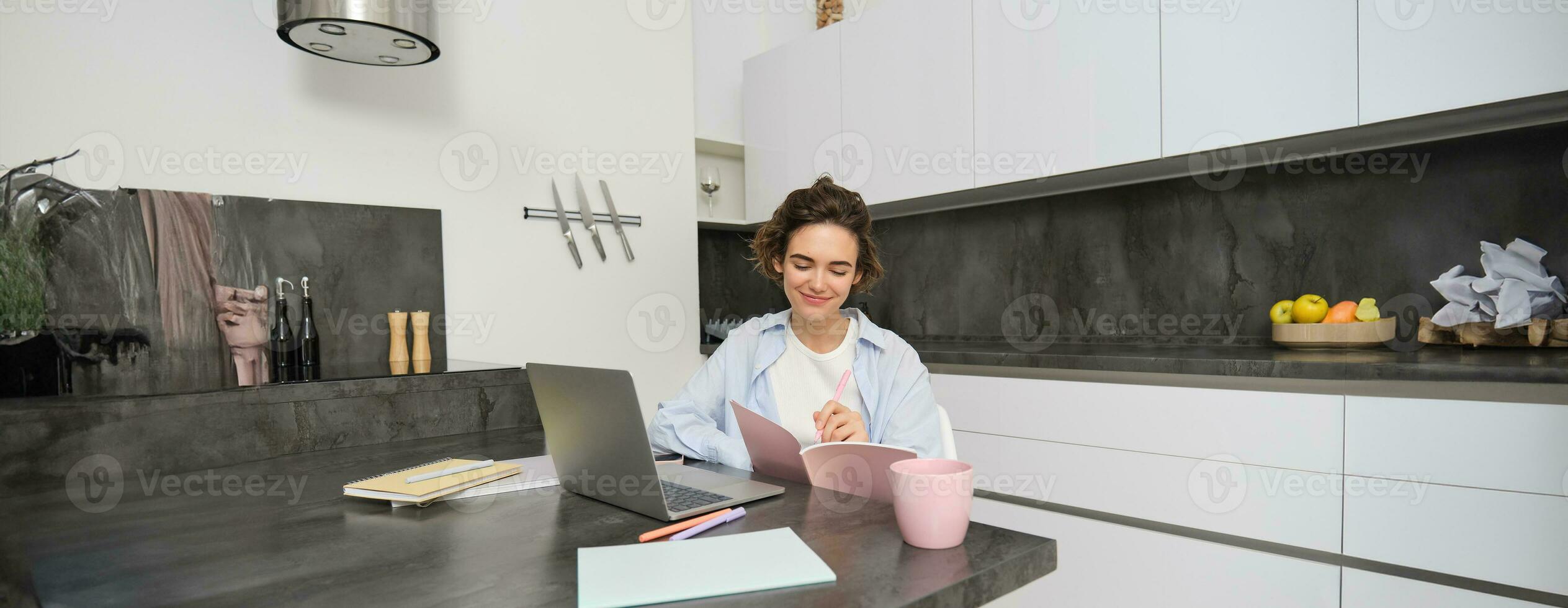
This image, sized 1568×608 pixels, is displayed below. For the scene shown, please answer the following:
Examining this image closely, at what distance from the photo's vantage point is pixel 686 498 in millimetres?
969

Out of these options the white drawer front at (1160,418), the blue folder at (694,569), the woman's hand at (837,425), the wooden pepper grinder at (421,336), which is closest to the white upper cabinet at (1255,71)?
the white drawer front at (1160,418)

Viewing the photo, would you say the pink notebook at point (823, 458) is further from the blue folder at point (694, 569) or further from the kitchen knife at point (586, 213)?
the kitchen knife at point (586, 213)

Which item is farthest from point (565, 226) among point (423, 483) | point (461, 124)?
point (423, 483)

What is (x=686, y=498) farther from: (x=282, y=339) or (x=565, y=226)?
(x=565, y=226)

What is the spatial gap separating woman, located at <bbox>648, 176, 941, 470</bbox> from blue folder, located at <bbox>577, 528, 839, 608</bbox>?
0.47 meters

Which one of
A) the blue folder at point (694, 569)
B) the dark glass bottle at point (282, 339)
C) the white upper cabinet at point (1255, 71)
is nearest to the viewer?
the blue folder at point (694, 569)

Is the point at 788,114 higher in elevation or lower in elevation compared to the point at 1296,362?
higher

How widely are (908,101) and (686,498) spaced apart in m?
2.11

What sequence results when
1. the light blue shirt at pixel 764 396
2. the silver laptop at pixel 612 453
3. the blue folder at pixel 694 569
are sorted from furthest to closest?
1. the light blue shirt at pixel 764 396
2. the silver laptop at pixel 612 453
3. the blue folder at pixel 694 569

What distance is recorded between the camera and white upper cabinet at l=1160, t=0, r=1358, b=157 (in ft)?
6.04

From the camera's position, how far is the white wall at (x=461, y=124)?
2055 millimetres

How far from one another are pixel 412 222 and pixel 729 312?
4.81 ft

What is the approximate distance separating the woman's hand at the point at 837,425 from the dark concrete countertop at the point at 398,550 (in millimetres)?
144

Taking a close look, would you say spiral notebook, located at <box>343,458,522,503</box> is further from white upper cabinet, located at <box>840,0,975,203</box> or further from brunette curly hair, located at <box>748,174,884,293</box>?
white upper cabinet, located at <box>840,0,975,203</box>
